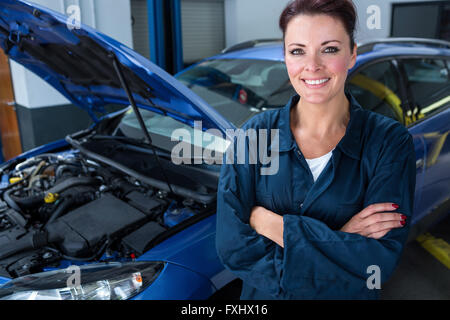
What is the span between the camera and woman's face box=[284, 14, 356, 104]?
1.14 metres

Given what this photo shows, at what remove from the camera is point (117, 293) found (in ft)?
4.36

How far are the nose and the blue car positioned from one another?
1.91 feet

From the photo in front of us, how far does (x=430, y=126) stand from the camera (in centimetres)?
249

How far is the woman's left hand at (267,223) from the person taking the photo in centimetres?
119

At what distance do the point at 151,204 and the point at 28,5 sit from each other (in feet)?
3.42

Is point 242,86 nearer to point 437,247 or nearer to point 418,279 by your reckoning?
point 418,279

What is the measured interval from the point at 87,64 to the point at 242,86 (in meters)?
0.96

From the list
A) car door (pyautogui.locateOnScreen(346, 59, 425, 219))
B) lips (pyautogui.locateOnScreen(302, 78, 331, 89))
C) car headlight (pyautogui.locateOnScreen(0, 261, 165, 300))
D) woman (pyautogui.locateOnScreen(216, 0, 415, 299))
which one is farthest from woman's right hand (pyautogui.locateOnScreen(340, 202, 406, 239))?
car door (pyautogui.locateOnScreen(346, 59, 425, 219))

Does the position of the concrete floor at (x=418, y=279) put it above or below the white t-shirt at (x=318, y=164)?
below

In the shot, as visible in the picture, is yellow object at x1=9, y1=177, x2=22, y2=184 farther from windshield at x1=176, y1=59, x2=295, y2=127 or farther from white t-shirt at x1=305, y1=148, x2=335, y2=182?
white t-shirt at x1=305, y1=148, x2=335, y2=182

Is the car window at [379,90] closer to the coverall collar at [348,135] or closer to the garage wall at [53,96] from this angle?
the coverall collar at [348,135]

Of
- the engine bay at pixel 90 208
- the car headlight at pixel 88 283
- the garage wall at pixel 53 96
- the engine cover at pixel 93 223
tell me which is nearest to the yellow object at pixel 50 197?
the engine bay at pixel 90 208

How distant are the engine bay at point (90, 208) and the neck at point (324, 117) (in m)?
0.70

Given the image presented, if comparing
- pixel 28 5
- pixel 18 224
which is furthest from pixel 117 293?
pixel 28 5
